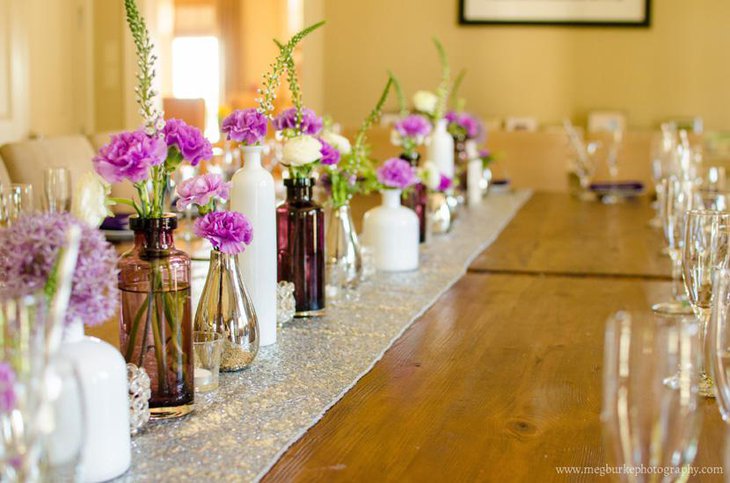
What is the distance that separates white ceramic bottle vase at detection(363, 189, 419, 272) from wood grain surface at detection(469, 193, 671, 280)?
19 centimetres

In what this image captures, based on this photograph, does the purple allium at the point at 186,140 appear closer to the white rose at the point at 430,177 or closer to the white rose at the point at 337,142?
the white rose at the point at 337,142

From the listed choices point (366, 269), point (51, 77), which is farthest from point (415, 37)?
point (366, 269)

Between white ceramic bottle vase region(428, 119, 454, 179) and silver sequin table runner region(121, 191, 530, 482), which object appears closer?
silver sequin table runner region(121, 191, 530, 482)

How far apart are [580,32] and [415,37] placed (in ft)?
3.83

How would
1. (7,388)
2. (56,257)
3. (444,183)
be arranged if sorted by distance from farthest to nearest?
(444,183) → (56,257) → (7,388)

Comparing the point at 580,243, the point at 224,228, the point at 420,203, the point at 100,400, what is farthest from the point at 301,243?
the point at 580,243

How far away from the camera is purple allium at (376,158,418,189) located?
84.4 inches

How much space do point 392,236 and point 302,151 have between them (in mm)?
612

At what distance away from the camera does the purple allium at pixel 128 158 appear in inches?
40.3

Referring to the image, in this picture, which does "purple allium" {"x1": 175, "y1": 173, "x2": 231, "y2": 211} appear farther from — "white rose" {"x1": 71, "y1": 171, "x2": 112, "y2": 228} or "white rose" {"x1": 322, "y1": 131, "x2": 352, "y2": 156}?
"white rose" {"x1": 322, "y1": 131, "x2": 352, "y2": 156}

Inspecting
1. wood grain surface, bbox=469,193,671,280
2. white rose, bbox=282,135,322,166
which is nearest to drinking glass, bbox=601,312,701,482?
white rose, bbox=282,135,322,166

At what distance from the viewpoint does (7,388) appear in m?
0.64

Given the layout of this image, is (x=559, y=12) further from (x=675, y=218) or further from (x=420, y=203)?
(x=675, y=218)

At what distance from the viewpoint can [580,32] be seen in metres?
7.39
